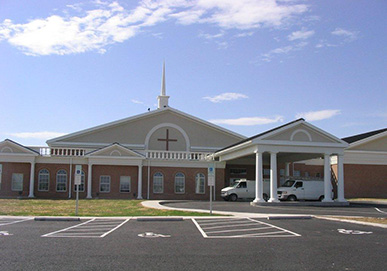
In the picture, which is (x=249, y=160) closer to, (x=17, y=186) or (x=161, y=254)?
(x=17, y=186)

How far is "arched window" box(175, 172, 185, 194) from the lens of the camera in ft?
130

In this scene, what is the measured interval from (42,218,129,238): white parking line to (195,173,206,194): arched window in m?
21.6

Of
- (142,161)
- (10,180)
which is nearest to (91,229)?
(142,161)

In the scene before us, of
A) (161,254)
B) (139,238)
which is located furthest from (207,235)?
(161,254)

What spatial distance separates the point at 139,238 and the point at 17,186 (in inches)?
1078

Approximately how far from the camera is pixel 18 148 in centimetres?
3712

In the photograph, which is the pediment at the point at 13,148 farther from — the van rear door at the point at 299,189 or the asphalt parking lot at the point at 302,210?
the van rear door at the point at 299,189

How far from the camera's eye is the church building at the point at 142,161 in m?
37.0

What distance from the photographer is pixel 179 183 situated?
3975cm

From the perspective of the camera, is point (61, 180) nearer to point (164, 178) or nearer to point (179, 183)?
point (164, 178)

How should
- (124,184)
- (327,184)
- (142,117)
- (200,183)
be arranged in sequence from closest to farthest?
(327,184) → (124,184) → (200,183) → (142,117)

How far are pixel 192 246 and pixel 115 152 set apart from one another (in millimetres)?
26913

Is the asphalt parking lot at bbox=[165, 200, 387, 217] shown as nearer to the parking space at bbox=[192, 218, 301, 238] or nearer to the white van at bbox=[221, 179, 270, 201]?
the parking space at bbox=[192, 218, 301, 238]

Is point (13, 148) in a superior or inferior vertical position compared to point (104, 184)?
superior
